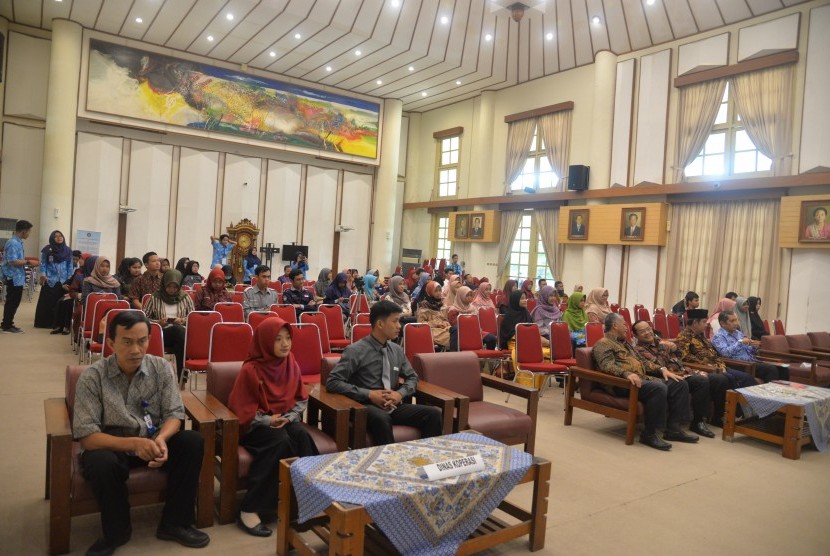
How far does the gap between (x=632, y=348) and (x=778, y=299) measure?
6923mm

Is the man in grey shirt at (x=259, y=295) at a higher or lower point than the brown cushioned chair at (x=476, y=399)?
higher

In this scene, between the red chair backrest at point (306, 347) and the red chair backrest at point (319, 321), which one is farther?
the red chair backrest at point (319, 321)

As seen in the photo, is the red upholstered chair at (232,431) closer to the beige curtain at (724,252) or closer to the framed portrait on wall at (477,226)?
the beige curtain at (724,252)

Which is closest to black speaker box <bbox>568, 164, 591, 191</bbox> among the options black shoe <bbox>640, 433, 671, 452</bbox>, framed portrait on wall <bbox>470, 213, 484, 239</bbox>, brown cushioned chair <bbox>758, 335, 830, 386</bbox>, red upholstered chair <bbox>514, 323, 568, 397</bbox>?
framed portrait on wall <bbox>470, 213, 484, 239</bbox>

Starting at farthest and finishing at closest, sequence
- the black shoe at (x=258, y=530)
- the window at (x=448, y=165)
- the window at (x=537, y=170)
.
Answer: the window at (x=448, y=165), the window at (x=537, y=170), the black shoe at (x=258, y=530)

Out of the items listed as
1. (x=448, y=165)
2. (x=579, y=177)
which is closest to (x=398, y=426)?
(x=579, y=177)

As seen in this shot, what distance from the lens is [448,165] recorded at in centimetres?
1784

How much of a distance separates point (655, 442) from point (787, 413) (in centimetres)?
107

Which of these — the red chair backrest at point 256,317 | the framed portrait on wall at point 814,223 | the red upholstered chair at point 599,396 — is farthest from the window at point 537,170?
the red chair backrest at point 256,317

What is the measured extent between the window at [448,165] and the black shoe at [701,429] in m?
12.9

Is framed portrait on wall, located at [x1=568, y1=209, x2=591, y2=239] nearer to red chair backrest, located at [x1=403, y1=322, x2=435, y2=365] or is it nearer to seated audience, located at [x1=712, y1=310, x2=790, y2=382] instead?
seated audience, located at [x1=712, y1=310, x2=790, y2=382]

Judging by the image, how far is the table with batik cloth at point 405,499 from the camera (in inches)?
84.1

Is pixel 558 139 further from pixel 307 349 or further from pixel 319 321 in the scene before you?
pixel 307 349

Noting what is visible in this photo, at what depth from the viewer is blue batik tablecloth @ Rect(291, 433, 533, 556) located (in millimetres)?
2172
